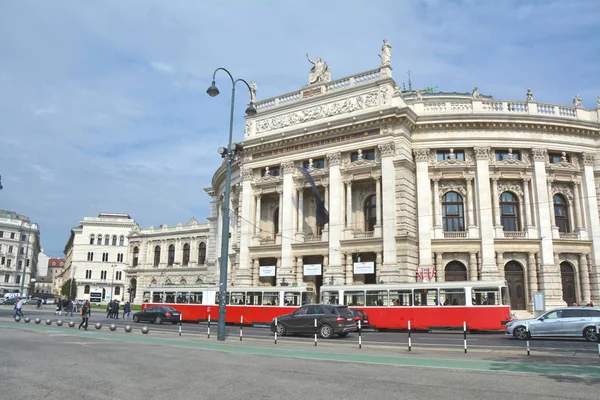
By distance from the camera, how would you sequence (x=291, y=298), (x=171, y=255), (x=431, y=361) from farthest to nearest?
1. (x=171, y=255)
2. (x=291, y=298)
3. (x=431, y=361)

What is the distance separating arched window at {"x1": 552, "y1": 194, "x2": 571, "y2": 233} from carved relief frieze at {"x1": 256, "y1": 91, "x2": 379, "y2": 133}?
1685 cm

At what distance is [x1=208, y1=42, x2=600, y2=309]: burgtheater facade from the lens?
36906 millimetres

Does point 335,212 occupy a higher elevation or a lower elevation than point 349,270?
higher

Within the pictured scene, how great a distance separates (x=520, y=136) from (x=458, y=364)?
30.8 metres

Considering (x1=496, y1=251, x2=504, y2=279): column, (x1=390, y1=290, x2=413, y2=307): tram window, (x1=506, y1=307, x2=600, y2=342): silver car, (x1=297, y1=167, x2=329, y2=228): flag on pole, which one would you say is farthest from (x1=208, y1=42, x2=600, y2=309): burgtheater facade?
(x1=506, y1=307, x2=600, y2=342): silver car

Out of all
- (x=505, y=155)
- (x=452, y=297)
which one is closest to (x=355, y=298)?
(x=452, y=297)

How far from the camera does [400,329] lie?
29.1 meters

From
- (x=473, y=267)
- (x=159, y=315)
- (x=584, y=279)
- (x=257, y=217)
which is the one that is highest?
(x=257, y=217)

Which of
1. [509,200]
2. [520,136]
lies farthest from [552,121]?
[509,200]

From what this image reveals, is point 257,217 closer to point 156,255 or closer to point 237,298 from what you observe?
point 237,298

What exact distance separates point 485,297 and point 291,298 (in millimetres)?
12169

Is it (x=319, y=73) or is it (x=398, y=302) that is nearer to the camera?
(x=398, y=302)

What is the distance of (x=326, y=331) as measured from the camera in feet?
74.1

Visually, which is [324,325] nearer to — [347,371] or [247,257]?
[347,371]
